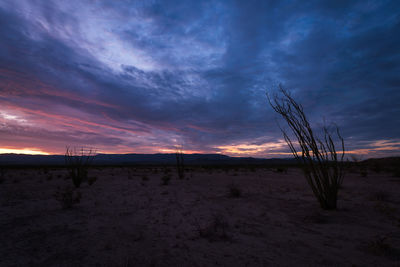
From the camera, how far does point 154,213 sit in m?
5.62

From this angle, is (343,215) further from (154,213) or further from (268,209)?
(154,213)

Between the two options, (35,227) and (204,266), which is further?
(35,227)

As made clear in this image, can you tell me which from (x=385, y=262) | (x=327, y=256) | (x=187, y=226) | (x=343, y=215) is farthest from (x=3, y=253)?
(x=343, y=215)

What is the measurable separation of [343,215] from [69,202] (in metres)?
8.16

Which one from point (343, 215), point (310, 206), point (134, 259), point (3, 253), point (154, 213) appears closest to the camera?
point (134, 259)

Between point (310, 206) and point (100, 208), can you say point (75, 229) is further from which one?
point (310, 206)

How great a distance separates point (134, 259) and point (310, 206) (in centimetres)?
552

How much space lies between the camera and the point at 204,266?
268cm

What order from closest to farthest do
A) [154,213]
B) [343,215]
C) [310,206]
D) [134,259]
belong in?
[134,259], [343,215], [154,213], [310,206]

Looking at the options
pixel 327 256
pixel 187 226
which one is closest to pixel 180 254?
pixel 187 226

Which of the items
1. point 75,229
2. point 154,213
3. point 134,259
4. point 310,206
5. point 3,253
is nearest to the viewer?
point 134,259

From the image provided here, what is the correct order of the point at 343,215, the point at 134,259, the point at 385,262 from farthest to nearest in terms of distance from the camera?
the point at 343,215 → the point at 134,259 → the point at 385,262

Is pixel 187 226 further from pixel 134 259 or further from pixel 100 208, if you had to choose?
pixel 100 208

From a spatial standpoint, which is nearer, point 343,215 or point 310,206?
point 343,215
